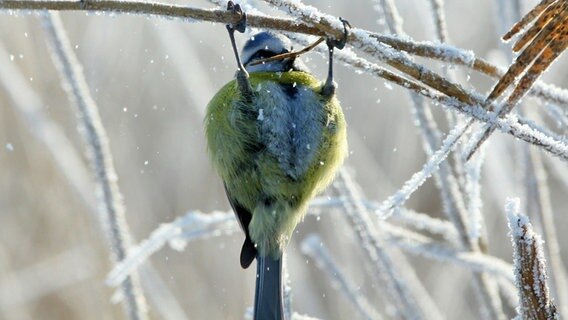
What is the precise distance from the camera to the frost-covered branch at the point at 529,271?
0.66 m

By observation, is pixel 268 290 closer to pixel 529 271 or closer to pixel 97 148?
pixel 97 148

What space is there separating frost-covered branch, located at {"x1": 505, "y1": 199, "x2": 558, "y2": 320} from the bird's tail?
777 mm

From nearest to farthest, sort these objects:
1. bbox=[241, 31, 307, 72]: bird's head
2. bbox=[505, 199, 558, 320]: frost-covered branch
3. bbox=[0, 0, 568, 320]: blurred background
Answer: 1. bbox=[505, 199, 558, 320]: frost-covered branch
2. bbox=[241, 31, 307, 72]: bird's head
3. bbox=[0, 0, 568, 320]: blurred background

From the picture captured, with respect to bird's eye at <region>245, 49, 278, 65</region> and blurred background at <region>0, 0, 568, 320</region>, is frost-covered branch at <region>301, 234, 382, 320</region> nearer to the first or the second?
bird's eye at <region>245, 49, 278, 65</region>

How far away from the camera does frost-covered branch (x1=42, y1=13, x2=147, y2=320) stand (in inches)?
58.4

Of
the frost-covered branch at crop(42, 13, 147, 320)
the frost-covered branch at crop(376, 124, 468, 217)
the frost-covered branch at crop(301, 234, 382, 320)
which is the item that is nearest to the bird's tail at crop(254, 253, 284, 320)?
the frost-covered branch at crop(301, 234, 382, 320)

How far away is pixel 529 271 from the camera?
0.66m

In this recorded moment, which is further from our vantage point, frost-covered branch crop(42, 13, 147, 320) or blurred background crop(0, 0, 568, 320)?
blurred background crop(0, 0, 568, 320)

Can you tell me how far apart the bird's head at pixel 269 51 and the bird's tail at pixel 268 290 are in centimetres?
39

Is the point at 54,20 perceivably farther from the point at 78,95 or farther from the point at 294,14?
the point at 294,14

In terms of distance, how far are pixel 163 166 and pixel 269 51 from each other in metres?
1.39

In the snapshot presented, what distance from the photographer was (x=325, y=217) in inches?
109

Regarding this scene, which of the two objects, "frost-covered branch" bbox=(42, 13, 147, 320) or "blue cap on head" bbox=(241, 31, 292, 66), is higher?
"blue cap on head" bbox=(241, 31, 292, 66)

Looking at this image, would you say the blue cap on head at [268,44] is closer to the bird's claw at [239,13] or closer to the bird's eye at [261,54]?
the bird's eye at [261,54]
